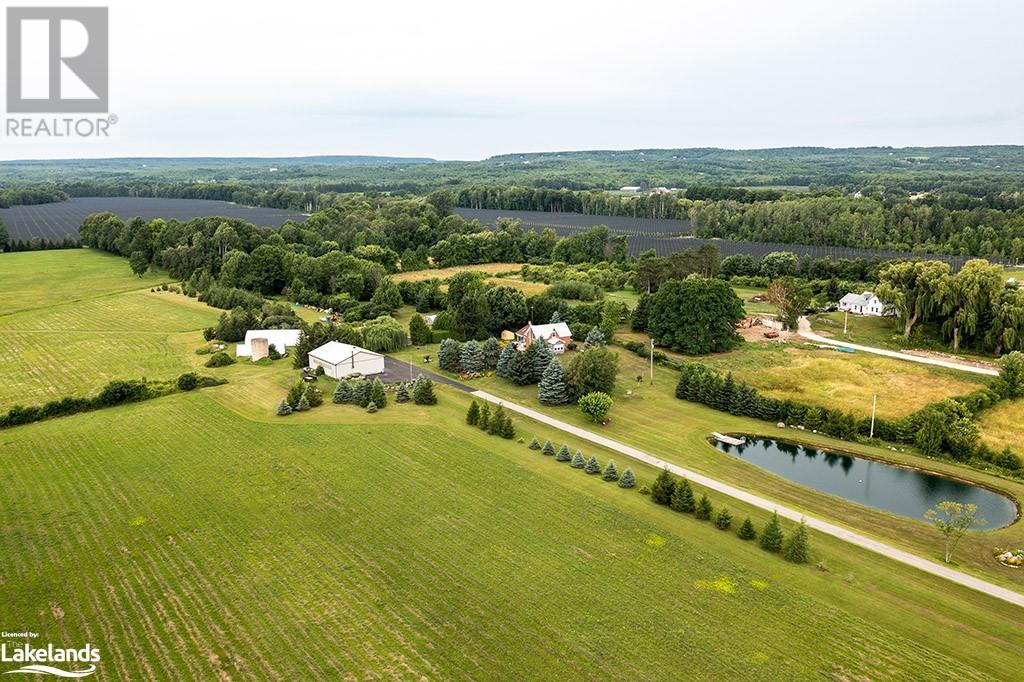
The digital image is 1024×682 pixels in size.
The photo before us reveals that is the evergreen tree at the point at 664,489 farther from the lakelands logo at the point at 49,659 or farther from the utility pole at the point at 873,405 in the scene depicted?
the lakelands logo at the point at 49,659

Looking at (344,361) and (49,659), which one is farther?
(344,361)

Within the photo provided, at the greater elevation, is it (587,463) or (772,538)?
(587,463)

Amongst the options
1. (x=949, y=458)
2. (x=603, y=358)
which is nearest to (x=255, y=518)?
(x=603, y=358)

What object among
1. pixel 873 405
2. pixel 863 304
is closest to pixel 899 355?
pixel 873 405

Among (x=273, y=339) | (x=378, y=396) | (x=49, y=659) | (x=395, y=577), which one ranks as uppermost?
(x=273, y=339)

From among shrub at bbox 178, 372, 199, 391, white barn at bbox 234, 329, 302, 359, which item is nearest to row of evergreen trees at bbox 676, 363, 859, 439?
white barn at bbox 234, 329, 302, 359

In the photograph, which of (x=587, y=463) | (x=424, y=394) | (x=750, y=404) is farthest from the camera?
(x=424, y=394)

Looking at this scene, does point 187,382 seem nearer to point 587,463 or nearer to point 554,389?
point 554,389
